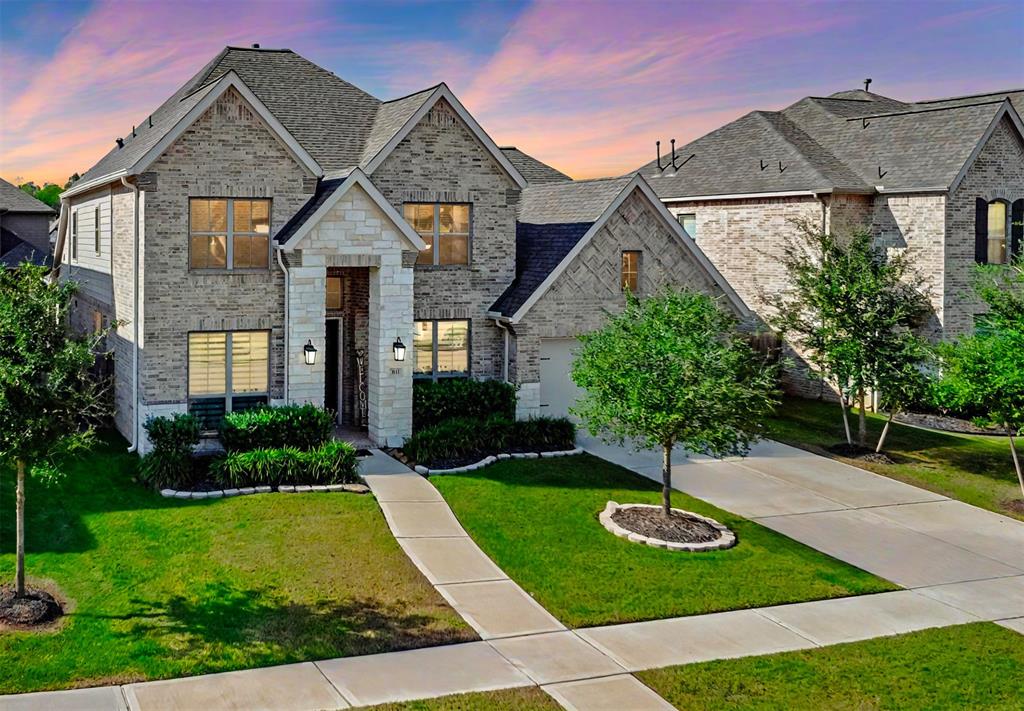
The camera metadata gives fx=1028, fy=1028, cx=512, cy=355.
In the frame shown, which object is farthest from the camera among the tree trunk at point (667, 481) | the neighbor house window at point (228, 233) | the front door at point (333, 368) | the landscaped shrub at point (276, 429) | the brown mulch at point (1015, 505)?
the front door at point (333, 368)

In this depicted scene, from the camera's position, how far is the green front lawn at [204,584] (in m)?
11.8

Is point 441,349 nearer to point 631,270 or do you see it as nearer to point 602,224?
point 602,224

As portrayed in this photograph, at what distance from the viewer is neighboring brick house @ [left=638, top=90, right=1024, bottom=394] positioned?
91.9 feet

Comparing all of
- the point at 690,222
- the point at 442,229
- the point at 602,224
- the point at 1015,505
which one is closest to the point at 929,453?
the point at 1015,505

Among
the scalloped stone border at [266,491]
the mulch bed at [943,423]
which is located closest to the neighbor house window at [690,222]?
the mulch bed at [943,423]

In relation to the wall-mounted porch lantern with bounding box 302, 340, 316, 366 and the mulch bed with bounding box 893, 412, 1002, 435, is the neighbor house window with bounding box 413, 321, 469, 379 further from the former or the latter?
the mulch bed with bounding box 893, 412, 1002, 435

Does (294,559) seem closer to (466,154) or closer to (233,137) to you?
(233,137)

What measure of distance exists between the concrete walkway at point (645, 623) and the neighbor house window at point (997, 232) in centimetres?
1074

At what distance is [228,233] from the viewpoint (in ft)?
70.2

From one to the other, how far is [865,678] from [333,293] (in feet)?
50.9

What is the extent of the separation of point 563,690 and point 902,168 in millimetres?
22585

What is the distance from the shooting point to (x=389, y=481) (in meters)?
19.2

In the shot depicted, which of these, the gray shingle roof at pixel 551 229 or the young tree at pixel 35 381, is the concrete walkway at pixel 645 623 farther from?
the gray shingle roof at pixel 551 229

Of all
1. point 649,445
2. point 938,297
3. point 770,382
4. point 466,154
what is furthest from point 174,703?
point 938,297
